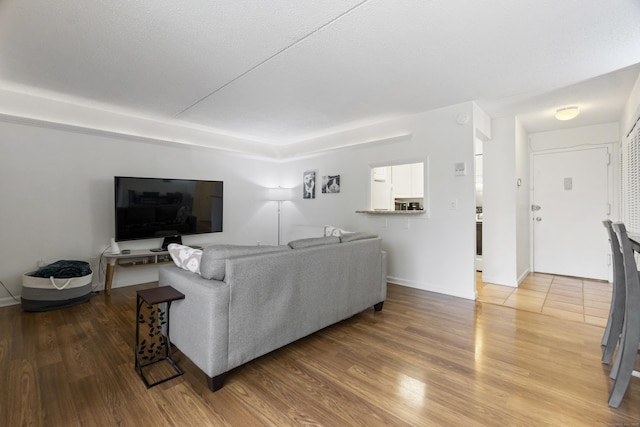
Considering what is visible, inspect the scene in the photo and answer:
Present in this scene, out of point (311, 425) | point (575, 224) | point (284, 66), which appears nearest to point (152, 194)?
point (284, 66)

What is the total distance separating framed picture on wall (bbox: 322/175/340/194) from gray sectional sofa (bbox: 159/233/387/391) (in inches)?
101

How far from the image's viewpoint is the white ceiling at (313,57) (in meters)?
1.89

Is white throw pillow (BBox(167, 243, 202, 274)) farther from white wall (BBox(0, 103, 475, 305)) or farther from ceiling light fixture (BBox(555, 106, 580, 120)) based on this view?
ceiling light fixture (BBox(555, 106, 580, 120))

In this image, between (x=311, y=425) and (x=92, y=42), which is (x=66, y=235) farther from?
(x=311, y=425)

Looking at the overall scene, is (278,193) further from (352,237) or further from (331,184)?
(352,237)

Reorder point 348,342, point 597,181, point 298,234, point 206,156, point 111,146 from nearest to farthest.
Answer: point 348,342, point 111,146, point 597,181, point 206,156, point 298,234

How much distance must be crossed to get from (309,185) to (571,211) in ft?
14.3

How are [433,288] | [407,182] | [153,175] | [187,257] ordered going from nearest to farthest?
[187,257]
[433,288]
[153,175]
[407,182]

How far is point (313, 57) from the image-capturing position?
2.47 meters

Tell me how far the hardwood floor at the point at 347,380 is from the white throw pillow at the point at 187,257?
0.69m

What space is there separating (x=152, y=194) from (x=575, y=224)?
6458mm

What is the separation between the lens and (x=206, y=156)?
496 centimetres

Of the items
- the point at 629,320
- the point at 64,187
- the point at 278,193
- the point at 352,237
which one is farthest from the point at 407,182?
the point at 64,187

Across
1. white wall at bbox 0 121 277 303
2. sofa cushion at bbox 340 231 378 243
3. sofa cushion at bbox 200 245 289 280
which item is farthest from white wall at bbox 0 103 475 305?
sofa cushion at bbox 200 245 289 280
